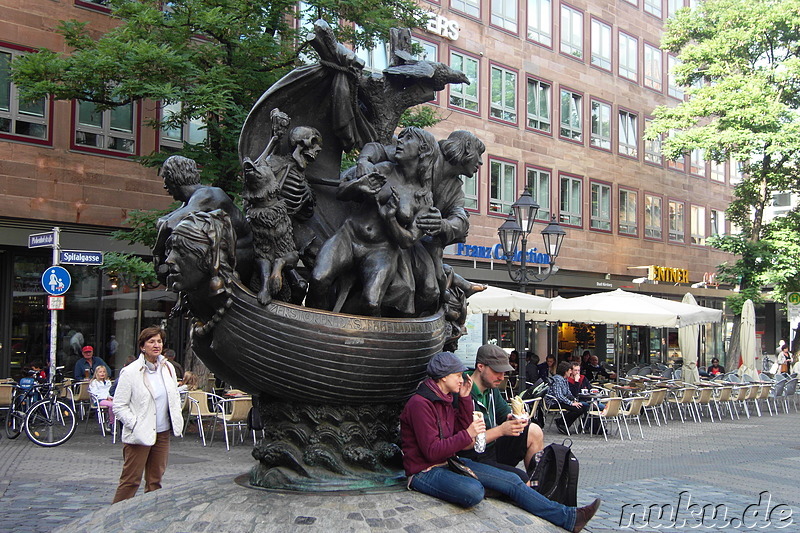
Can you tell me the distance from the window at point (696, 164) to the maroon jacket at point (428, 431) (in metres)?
35.1

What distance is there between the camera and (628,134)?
1310 inches

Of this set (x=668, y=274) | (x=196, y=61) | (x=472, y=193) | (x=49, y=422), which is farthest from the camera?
(x=668, y=274)

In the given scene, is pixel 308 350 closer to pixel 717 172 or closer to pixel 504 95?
pixel 504 95

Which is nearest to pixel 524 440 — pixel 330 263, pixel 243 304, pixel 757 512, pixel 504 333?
pixel 330 263

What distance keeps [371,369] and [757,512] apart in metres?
5.74

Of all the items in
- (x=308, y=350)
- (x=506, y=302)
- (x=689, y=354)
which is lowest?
(x=689, y=354)

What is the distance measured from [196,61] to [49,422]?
20.7 ft

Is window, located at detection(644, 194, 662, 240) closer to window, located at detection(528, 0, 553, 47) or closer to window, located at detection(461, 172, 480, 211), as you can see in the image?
window, located at detection(528, 0, 553, 47)

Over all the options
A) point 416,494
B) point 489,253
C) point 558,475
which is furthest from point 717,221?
point 416,494

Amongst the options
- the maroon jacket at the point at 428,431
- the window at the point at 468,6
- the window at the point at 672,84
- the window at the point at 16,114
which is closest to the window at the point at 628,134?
the window at the point at 672,84

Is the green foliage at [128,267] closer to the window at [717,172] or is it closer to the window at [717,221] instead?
the window at [717,221]

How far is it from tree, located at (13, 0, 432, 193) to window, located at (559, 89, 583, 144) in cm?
1589

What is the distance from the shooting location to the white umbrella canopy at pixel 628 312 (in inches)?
715

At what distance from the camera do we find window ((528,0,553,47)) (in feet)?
95.4
